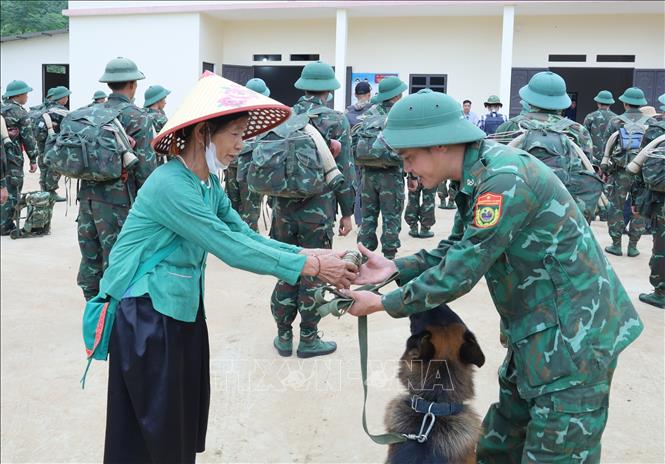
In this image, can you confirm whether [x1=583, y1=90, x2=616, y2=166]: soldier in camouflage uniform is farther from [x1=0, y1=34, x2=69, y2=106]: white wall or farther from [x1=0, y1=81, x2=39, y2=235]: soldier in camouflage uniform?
[x1=0, y1=34, x2=69, y2=106]: white wall

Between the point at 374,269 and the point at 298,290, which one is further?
the point at 298,290

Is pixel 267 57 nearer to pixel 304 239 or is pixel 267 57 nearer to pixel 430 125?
pixel 304 239

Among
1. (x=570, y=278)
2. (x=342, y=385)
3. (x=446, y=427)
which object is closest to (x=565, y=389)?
(x=570, y=278)

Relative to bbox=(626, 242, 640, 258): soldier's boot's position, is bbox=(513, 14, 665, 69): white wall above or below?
above

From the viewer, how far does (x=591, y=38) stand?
1620cm

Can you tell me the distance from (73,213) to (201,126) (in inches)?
346

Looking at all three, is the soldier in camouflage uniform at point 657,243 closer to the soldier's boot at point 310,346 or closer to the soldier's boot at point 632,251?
the soldier's boot at point 632,251

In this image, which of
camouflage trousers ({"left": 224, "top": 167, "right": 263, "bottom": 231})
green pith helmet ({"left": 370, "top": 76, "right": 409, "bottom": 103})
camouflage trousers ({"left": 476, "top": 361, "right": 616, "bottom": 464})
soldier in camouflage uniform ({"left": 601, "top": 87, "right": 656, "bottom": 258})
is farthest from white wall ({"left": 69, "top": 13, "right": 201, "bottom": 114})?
camouflage trousers ({"left": 476, "top": 361, "right": 616, "bottom": 464})

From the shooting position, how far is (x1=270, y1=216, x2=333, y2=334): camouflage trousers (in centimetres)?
457

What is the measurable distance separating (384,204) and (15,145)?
5.56m

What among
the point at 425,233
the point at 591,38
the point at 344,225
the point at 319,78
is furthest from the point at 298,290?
the point at 591,38

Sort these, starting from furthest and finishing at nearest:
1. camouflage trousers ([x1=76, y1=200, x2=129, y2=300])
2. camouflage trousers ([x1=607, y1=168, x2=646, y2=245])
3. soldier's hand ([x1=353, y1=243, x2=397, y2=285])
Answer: camouflage trousers ([x1=607, y1=168, x2=646, y2=245]), camouflage trousers ([x1=76, y1=200, x2=129, y2=300]), soldier's hand ([x1=353, y1=243, x2=397, y2=285])

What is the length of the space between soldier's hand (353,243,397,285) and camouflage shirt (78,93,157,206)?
10.1 feet

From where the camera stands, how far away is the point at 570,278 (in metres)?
2.05
